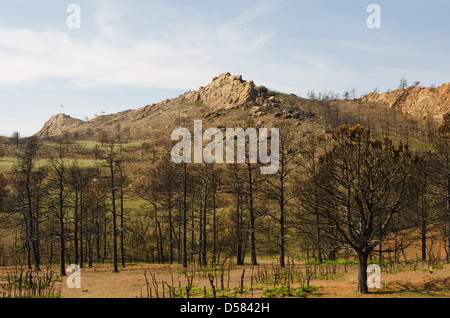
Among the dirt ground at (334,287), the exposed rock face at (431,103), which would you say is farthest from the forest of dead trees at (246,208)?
the exposed rock face at (431,103)

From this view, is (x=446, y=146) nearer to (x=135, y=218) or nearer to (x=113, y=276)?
(x=113, y=276)

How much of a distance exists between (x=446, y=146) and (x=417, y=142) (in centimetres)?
12938

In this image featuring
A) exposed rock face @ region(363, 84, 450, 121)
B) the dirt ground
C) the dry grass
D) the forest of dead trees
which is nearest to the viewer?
the dirt ground

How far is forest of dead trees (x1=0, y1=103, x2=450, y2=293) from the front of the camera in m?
16.3

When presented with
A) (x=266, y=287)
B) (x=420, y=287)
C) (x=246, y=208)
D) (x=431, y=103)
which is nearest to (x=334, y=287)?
(x=266, y=287)

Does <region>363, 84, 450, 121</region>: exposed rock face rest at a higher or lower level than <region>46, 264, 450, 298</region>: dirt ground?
higher

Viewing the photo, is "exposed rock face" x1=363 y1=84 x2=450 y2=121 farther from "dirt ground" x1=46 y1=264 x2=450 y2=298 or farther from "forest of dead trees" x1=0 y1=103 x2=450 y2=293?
"dirt ground" x1=46 y1=264 x2=450 y2=298

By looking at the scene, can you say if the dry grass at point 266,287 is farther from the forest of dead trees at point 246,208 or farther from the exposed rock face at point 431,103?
the exposed rock face at point 431,103

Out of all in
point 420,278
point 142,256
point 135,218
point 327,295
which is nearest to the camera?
point 327,295

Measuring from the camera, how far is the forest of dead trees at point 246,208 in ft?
53.6

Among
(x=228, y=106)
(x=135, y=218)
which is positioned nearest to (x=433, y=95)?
(x=228, y=106)

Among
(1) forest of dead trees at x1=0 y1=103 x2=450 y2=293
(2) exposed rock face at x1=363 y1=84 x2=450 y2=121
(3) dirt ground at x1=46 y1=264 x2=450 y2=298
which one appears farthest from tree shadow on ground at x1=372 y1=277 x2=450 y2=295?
(2) exposed rock face at x1=363 y1=84 x2=450 y2=121

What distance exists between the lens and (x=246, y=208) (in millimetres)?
34969
